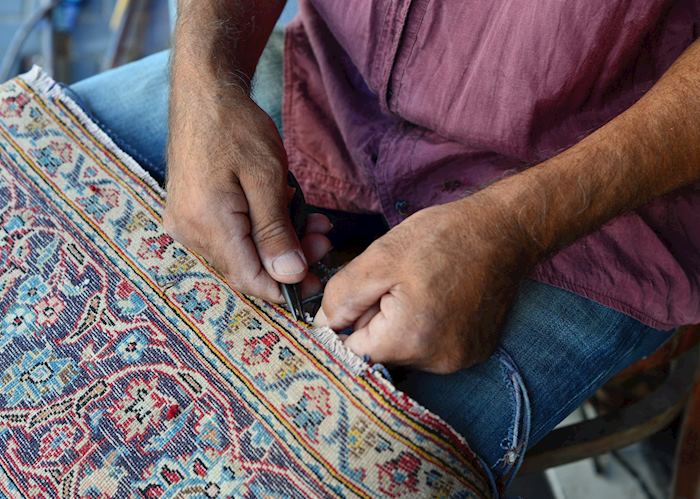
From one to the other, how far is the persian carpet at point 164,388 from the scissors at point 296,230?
0.01m

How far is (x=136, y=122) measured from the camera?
101 cm

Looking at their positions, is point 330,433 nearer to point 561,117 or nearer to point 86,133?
point 561,117

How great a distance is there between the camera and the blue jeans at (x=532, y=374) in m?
0.72

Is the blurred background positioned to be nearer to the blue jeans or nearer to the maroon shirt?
the maroon shirt

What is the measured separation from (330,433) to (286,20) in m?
0.77

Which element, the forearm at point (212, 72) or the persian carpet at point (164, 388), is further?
the forearm at point (212, 72)

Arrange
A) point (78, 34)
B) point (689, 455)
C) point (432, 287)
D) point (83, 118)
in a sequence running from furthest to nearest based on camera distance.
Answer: point (78, 34) < point (689, 455) < point (83, 118) < point (432, 287)

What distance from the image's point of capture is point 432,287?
633 millimetres

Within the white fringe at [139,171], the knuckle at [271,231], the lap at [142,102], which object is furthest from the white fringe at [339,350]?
the lap at [142,102]

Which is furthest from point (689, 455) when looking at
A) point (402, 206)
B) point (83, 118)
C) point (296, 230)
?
point (83, 118)

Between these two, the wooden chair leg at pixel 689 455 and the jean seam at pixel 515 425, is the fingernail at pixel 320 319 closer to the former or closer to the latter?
the jean seam at pixel 515 425

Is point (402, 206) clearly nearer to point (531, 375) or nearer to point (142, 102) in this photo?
point (531, 375)

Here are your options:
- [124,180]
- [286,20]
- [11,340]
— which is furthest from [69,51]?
[11,340]

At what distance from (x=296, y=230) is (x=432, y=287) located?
0.71ft
